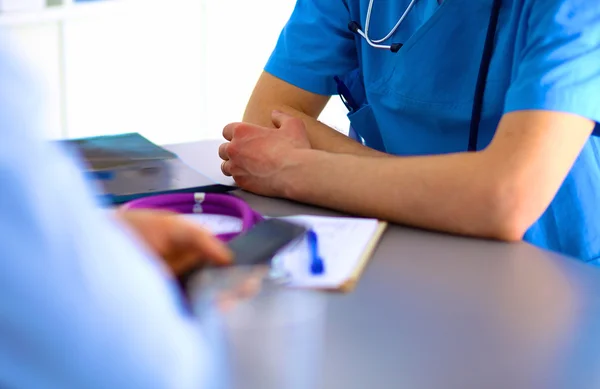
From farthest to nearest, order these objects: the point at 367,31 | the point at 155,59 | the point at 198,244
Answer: the point at 155,59
the point at 367,31
the point at 198,244

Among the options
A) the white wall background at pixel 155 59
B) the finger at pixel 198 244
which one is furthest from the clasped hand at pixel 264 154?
the white wall background at pixel 155 59

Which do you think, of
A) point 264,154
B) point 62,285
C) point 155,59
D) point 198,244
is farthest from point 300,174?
point 155,59

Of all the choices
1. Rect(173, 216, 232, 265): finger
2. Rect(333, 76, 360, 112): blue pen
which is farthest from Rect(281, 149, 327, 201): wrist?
Rect(173, 216, 232, 265): finger

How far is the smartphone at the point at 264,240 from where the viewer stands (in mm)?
577

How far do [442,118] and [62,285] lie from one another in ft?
2.71

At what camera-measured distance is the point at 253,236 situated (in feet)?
2.10

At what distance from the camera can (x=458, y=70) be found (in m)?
1.02

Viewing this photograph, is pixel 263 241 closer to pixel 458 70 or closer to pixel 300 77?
pixel 458 70

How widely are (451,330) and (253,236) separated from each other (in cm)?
19

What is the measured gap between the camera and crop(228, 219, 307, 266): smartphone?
22.7 inches

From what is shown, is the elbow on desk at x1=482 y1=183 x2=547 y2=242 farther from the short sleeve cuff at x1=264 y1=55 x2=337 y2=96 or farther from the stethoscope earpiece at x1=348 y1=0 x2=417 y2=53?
the short sleeve cuff at x1=264 y1=55 x2=337 y2=96

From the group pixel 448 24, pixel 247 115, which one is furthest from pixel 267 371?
pixel 247 115

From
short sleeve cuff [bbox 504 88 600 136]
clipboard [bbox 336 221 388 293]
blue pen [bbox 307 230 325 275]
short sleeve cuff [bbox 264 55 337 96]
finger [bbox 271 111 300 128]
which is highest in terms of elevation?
short sleeve cuff [bbox 504 88 600 136]

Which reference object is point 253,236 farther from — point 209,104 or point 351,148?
point 209,104
